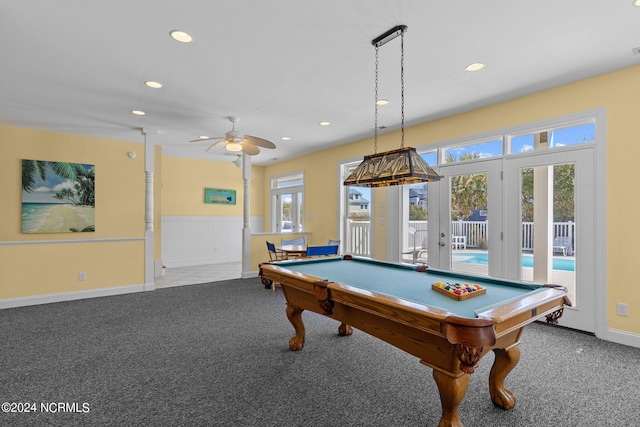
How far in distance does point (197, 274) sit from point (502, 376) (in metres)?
6.15

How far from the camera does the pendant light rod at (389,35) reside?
247 cm

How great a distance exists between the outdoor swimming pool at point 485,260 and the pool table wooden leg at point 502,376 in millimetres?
2018

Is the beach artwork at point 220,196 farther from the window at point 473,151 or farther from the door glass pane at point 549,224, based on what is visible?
the door glass pane at point 549,224

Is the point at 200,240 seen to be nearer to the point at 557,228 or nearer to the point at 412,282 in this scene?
the point at 412,282

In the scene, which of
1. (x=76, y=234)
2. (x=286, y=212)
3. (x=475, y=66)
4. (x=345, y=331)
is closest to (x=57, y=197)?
(x=76, y=234)

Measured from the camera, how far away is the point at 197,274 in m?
6.88

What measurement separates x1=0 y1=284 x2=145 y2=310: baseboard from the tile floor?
0.56m

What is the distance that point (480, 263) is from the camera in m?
4.30

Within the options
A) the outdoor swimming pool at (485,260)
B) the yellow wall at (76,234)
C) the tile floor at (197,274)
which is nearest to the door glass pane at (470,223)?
the outdoor swimming pool at (485,260)

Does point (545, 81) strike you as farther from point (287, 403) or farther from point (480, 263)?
point (287, 403)

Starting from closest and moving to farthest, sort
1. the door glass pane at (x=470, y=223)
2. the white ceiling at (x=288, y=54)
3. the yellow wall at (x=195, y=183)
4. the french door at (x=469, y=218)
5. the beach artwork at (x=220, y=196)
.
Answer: the white ceiling at (x=288, y=54) → the french door at (x=469, y=218) → the door glass pane at (x=470, y=223) → the yellow wall at (x=195, y=183) → the beach artwork at (x=220, y=196)

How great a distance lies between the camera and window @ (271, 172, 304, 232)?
800cm

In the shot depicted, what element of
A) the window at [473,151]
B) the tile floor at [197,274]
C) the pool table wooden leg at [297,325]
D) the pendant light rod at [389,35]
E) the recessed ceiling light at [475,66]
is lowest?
the tile floor at [197,274]

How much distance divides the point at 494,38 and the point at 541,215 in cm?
221
